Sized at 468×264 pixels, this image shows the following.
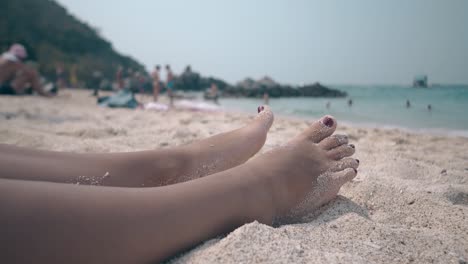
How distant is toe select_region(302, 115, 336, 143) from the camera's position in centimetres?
159

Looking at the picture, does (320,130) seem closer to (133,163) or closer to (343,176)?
(343,176)

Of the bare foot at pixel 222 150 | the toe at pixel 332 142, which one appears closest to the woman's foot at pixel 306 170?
the toe at pixel 332 142

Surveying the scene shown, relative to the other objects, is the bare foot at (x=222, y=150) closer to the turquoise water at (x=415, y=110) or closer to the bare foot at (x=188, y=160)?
the bare foot at (x=188, y=160)

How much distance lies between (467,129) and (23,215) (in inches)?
170

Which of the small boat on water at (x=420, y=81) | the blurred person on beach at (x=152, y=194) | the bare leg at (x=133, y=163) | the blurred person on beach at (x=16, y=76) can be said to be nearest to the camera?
the blurred person on beach at (x=152, y=194)

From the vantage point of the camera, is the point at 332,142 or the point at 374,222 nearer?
the point at 374,222

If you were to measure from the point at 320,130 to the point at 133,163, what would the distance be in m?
0.90

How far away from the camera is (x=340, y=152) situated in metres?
1.57

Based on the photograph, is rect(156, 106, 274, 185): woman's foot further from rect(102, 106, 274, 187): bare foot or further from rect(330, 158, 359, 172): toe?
rect(330, 158, 359, 172): toe

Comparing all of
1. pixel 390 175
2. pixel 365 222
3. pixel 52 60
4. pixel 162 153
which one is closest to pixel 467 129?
pixel 390 175

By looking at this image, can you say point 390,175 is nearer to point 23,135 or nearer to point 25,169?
point 25,169

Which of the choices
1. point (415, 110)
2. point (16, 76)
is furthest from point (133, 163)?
point (16, 76)

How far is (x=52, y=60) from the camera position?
20.1m

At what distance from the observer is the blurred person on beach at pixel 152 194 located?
69 centimetres
